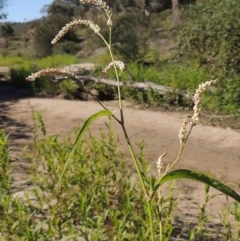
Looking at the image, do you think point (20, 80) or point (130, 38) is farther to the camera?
point (130, 38)

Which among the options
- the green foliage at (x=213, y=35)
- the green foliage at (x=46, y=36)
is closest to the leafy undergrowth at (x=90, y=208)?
the green foliage at (x=213, y=35)

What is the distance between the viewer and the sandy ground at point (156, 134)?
5.44 m

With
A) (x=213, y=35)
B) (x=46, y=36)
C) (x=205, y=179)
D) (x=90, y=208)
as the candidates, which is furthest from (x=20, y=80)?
(x=46, y=36)

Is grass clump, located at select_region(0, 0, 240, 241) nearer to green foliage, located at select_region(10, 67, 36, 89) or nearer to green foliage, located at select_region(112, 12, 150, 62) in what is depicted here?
green foliage, located at select_region(10, 67, 36, 89)

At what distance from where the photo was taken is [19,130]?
25.5ft

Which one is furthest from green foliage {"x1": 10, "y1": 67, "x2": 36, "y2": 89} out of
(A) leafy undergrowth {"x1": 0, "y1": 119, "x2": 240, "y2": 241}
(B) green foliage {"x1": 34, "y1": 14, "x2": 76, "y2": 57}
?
(B) green foliage {"x1": 34, "y1": 14, "x2": 76, "y2": 57}

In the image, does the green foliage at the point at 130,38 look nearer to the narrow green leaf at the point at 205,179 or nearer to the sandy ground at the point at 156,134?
the sandy ground at the point at 156,134

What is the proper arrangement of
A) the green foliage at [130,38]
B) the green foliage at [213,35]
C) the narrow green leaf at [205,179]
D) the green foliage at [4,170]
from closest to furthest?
the narrow green leaf at [205,179]
the green foliage at [4,170]
the green foliage at [213,35]
the green foliage at [130,38]

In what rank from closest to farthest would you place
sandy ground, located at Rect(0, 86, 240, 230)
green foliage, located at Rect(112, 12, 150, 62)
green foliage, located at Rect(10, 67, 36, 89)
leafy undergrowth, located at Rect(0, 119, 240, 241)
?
leafy undergrowth, located at Rect(0, 119, 240, 241), sandy ground, located at Rect(0, 86, 240, 230), green foliage, located at Rect(10, 67, 36, 89), green foliage, located at Rect(112, 12, 150, 62)

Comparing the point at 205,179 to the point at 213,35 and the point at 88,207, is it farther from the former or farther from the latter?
the point at 213,35

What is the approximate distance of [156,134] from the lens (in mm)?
7523

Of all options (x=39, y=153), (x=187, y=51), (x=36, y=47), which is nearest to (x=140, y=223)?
(x=39, y=153)

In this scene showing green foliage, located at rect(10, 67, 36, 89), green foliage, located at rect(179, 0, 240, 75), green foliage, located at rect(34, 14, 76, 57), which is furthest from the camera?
green foliage, located at rect(34, 14, 76, 57)

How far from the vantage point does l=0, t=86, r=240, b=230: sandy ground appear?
17.8 feet
